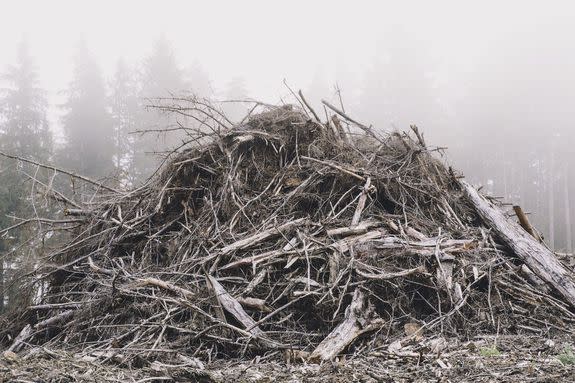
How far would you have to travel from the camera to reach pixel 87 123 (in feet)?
75.5

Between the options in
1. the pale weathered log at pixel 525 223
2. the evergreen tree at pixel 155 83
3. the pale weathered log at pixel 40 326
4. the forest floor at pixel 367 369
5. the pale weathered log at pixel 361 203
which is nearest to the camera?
the forest floor at pixel 367 369

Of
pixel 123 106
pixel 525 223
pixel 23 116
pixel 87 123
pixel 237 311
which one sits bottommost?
pixel 237 311

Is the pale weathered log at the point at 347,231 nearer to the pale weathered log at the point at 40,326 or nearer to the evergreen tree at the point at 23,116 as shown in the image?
the pale weathered log at the point at 40,326

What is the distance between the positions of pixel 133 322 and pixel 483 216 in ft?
14.2

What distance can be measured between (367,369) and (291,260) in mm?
1721

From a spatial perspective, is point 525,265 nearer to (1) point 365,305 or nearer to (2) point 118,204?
(1) point 365,305

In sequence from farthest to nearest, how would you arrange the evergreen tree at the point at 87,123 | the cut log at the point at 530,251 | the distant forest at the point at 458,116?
the distant forest at the point at 458,116, the evergreen tree at the point at 87,123, the cut log at the point at 530,251

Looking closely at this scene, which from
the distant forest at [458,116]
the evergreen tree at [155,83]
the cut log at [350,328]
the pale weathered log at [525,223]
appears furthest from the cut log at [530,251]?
the distant forest at [458,116]

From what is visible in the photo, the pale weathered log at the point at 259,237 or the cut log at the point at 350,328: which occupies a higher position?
the pale weathered log at the point at 259,237

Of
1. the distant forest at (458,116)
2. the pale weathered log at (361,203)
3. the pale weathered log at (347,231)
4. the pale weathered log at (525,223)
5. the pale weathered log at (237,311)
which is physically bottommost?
the pale weathered log at (237,311)

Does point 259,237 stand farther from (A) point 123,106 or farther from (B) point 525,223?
(A) point 123,106

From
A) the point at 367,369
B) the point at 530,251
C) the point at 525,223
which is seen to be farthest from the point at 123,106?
the point at 367,369

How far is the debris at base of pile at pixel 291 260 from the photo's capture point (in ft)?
12.1

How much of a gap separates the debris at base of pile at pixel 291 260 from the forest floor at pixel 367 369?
0.30 m
